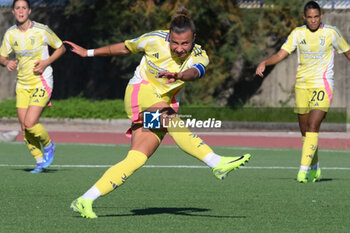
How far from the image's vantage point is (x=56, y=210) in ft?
26.8

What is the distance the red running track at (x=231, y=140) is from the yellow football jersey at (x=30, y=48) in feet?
23.6

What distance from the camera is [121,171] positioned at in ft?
24.6

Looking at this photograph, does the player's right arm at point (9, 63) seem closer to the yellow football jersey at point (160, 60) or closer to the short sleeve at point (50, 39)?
the short sleeve at point (50, 39)

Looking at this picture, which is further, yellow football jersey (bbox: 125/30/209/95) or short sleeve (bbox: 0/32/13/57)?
short sleeve (bbox: 0/32/13/57)

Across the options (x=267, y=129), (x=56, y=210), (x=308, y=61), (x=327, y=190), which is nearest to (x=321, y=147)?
(x=267, y=129)

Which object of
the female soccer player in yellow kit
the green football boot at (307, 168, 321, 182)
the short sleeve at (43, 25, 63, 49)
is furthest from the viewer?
the short sleeve at (43, 25, 63, 49)

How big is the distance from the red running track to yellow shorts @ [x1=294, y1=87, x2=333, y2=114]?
23.6 ft

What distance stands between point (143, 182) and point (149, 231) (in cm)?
396

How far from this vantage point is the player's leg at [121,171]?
24.4 feet

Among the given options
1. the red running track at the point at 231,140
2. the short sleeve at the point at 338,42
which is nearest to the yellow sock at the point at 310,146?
the short sleeve at the point at 338,42

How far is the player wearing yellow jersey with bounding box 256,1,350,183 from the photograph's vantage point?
1138cm

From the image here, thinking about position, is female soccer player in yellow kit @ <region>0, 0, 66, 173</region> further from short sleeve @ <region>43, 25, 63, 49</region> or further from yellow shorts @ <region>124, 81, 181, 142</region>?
yellow shorts @ <region>124, 81, 181, 142</region>

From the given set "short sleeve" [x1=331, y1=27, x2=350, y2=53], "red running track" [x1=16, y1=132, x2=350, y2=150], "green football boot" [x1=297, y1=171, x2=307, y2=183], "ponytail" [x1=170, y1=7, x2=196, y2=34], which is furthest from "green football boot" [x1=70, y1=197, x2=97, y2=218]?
"red running track" [x1=16, y1=132, x2=350, y2=150]

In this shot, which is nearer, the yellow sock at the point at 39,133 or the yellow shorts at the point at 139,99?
the yellow shorts at the point at 139,99
